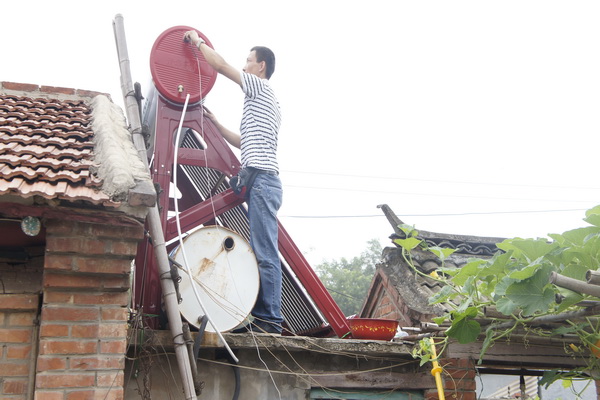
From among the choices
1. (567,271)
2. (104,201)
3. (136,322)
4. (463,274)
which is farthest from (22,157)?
(567,271)

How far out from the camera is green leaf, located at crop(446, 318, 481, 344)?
14.5 ft

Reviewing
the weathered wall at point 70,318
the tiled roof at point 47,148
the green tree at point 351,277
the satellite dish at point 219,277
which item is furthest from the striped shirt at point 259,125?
the green tree at point 351,277

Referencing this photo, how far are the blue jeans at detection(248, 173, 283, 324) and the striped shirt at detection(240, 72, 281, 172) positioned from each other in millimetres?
147

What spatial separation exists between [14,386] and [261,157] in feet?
8.37

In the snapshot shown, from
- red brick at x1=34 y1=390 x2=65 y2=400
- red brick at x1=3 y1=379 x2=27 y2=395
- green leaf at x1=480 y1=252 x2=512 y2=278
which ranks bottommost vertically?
red brick at x1=34 y1=390 x2=65 y2=400

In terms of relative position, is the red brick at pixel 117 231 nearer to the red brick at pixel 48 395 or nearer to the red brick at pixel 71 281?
the red brick at pixel 71 281

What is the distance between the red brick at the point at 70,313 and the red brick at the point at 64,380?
302mm

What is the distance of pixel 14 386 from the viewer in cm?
365

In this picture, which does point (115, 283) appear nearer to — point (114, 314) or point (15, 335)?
point (114, 314)

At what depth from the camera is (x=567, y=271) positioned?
12.4 feet

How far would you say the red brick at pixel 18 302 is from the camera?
12.3 ft

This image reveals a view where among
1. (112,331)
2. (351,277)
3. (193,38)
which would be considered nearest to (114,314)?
(112,331)

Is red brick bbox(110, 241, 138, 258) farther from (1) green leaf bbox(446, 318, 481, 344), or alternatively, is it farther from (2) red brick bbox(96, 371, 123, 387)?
(1) green leaf bbox(446, 318, 481, 344)

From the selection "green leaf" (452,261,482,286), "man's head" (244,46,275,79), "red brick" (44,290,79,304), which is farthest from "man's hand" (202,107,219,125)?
"green leaf" (452,261,482,286)
